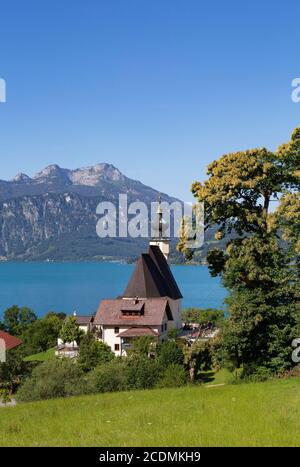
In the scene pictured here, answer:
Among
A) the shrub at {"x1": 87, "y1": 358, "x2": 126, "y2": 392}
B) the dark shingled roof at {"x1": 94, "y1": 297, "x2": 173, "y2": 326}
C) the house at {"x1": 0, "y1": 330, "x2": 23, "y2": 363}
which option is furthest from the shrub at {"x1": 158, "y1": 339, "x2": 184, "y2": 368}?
the dark shingled roof at {"x1": 94, "y1": 297, "x2": 173, "y2": 326}

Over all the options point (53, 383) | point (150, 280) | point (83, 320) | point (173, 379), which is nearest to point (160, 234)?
point (150, 280)

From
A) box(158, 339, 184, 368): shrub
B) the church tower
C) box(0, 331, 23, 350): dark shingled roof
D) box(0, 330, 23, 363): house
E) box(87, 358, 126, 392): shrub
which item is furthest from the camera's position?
the church tower

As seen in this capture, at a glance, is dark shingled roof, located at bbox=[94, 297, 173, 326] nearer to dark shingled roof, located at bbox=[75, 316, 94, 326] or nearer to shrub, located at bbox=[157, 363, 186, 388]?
dark shingled roof, located at bbox=[75, 316, 94, 326]

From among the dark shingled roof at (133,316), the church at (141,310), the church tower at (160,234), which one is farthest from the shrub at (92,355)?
the church tower at (160,234)

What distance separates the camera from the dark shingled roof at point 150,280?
5275 centimetres

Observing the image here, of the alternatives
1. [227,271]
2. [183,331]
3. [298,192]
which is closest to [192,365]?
[227,271]

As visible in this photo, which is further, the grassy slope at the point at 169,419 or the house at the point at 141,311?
the house at the point at 141,311

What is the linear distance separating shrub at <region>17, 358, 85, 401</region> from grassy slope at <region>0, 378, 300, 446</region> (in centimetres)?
708

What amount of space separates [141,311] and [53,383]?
2590 cm

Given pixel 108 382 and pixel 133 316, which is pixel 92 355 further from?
pixel 108 382

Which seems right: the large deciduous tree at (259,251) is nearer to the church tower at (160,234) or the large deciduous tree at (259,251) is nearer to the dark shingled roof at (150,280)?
the dark shingled roof at (150,280)

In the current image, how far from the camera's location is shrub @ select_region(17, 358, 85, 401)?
2387 centimetres
